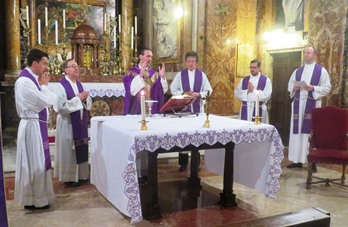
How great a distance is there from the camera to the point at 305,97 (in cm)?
634

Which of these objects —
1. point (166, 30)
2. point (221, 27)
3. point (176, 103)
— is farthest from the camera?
point (166, 30)

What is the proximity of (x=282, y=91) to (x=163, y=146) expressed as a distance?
20.6 feet

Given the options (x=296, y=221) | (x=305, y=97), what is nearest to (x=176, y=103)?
(x=305, y=97)

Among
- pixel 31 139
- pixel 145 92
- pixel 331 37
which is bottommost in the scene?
pixel 31 139

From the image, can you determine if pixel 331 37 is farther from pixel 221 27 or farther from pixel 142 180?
pixel 142 180

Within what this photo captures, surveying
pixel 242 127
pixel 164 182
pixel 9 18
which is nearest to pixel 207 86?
pixel 164 182

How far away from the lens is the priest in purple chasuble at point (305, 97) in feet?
20.4

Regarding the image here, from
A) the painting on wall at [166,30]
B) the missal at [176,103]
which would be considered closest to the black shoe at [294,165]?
the missal at [176,103]

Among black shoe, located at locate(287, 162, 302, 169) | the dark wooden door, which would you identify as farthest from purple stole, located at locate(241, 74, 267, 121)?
the dark wooden door

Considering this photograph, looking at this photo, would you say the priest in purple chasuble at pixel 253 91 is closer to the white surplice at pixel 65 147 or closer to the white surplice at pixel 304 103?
the white surplice at pixel 304 103

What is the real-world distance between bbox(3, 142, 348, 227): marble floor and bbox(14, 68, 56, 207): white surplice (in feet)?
0.64

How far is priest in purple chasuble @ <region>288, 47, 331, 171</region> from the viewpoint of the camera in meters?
6.21

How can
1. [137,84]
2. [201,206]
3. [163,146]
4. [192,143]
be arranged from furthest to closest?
[137,84] < [201,206] < [192,143] < [163,146]

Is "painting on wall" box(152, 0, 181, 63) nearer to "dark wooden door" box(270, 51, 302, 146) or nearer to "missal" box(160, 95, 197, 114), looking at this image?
"dark wooden door" box(270, 51, 302, 146)
